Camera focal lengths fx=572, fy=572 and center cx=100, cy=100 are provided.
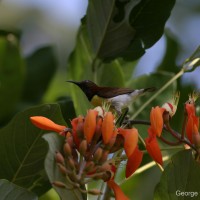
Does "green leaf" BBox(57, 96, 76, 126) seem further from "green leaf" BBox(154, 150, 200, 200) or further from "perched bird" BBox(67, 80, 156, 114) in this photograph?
"green leaf" BBox(154, 150, 200, 200)

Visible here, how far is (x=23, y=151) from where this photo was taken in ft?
8.03

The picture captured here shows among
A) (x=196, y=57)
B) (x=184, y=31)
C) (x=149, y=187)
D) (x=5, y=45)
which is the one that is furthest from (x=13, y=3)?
(x=196, y=57)

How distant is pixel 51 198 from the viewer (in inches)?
132

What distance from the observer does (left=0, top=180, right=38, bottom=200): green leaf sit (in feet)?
6.86

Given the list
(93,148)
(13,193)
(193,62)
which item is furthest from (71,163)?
(193,62)

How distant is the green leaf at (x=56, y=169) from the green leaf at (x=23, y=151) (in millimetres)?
304

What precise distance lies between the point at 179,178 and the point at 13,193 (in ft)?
2.02

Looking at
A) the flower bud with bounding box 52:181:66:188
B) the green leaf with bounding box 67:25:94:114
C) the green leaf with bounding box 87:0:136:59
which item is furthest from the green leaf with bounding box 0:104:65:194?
the green leaf with bounding box 87:0:136:59

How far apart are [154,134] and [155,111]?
3.6 inches

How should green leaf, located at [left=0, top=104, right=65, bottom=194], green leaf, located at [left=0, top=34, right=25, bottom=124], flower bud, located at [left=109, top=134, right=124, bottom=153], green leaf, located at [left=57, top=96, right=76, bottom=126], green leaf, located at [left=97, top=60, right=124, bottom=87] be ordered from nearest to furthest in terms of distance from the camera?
flower bud, located at [left=109, top=134, right=124, bottom=153]
green leaf, located at [left=0, top=104, right=65, bottom=194]
green leaf, located at [left=57, top=96, right=76, bottom=126]
green leaf, located at [left=97, top=60, right=124, bottom=87]
green leaf, located at [left=0, top=34, right=25, bottom=124]

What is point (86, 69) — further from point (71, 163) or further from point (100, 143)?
point (71, 163)

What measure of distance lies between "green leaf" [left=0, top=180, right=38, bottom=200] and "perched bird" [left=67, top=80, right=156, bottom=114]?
36.9 inches

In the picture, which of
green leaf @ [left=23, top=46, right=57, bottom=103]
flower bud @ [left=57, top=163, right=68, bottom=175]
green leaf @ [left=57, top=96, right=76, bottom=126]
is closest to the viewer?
flower bud @ [left=57, top=163, right=68, bottom=175]

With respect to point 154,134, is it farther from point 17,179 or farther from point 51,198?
point 51,198
